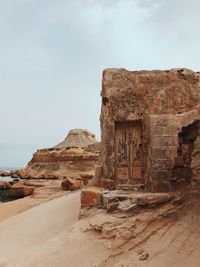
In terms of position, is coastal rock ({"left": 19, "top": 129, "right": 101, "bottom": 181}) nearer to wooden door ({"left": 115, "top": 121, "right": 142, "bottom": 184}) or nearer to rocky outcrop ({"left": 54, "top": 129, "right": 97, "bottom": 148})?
rocky outcrop ({"left": 54, "top": 129, "right": 97, "bottom": 148})

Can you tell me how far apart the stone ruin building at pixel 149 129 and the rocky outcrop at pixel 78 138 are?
30819mm

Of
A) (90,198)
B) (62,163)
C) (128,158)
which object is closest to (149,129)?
(128,158)

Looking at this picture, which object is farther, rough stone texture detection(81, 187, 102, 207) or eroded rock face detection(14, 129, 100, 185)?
eroded rock face detection(14, 129, 100, 185)

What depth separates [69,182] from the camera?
17641mm

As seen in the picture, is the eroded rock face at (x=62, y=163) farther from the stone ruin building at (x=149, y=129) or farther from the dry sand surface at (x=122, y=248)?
the dry sand surface at (x=122, y=248)

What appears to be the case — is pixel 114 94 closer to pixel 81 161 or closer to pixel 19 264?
pixel 19 264

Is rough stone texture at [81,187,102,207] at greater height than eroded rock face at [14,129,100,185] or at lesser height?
lesser

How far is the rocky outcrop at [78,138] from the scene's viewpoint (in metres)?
40.8

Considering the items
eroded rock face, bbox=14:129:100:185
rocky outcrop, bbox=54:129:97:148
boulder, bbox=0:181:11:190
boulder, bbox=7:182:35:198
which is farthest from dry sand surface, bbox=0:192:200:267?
rocky outcrop, bbox=54:129:97:148

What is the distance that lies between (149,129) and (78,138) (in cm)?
3426

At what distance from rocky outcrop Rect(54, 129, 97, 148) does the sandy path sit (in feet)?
101

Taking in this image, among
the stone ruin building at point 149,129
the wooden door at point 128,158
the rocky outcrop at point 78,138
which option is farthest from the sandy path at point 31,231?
the rocky outcrop at point 78,138

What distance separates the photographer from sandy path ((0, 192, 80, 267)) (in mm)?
Result: 6129

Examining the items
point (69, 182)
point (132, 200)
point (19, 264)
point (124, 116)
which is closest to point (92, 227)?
point (132, 200)
